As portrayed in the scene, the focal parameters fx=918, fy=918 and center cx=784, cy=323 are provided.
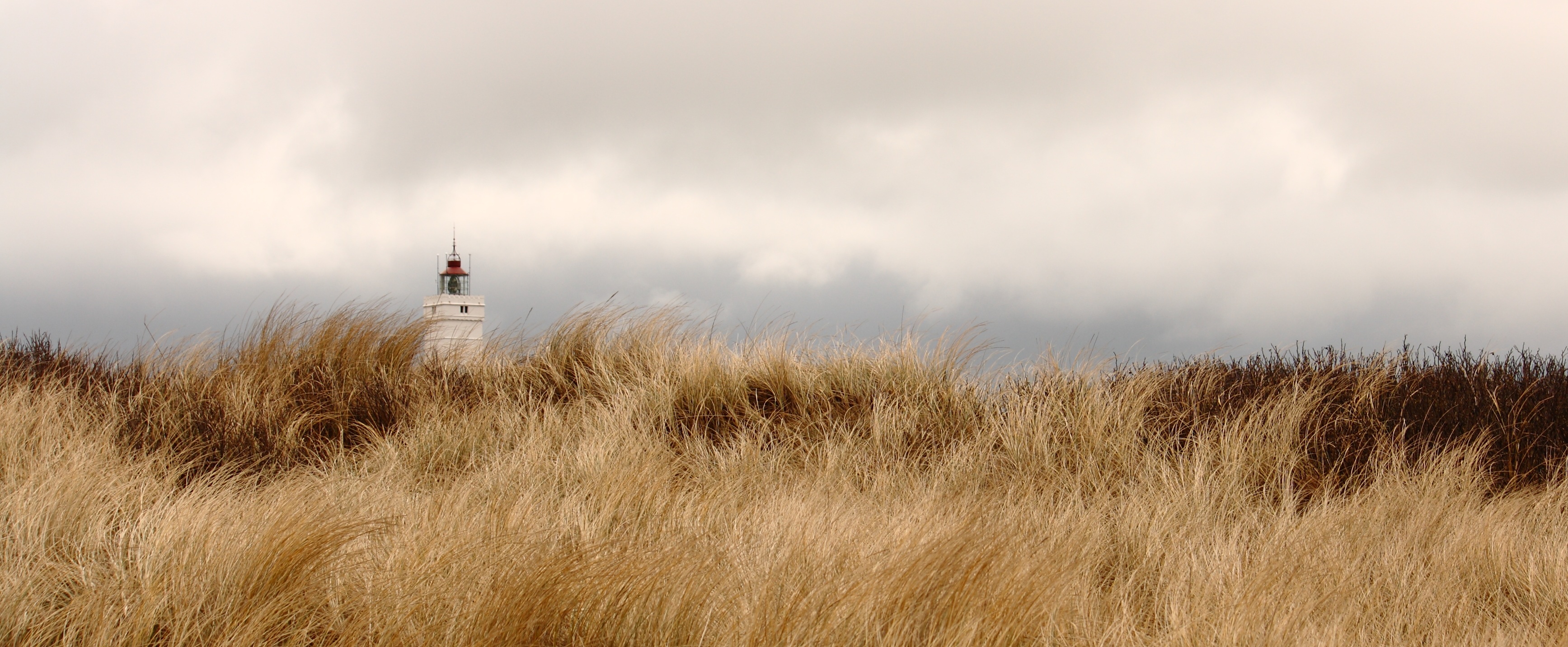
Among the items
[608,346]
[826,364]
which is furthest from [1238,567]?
[608,346]

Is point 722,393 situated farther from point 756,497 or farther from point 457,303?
point 457,303

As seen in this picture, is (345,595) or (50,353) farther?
(50,353)

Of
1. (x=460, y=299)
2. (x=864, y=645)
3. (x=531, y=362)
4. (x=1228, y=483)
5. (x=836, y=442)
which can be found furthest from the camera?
(x=460, y=299)

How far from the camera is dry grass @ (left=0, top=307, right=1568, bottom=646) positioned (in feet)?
9.84

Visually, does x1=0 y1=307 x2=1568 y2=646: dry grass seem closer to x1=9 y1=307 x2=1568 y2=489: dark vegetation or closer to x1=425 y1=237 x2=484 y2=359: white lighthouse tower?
x1=9 y1=307 x2=1568 y2=489: dark vegetation

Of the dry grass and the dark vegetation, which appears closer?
the dry grass

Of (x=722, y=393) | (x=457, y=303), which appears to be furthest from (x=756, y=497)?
(x=457, y=303)

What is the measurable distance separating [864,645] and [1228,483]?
356 centimetres

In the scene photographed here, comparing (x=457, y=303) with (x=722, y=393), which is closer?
(x=722, y=393)

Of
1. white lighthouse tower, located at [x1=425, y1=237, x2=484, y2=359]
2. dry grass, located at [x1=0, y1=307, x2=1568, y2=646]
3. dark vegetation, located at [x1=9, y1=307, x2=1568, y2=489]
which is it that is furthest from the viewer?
white lighthouse tower, located at [x1=425, y1=237, x2=484, y2=359]

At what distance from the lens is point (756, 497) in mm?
4977

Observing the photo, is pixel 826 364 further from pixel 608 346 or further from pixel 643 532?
pixel 643 532

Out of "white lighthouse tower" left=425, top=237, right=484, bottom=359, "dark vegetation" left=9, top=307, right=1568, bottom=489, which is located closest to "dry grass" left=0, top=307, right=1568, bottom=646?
"dark vegetation" left=9, top=307, right=1568, bottom=489

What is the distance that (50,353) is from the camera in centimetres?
873
